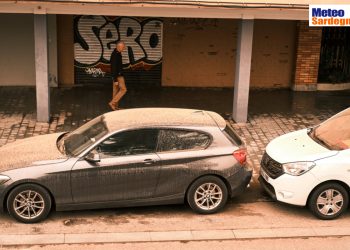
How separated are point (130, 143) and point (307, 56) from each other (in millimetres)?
9197

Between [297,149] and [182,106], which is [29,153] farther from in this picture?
[182,106]

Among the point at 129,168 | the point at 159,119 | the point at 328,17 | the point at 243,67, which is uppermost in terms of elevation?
the point at 328,17

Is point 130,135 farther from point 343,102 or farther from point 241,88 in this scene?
point 343,102

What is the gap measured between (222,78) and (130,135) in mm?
8449

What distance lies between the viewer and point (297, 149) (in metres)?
9.72

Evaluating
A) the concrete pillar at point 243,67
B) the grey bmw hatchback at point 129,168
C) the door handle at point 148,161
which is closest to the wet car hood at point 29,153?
the grey bmw hatchback at point 129,168

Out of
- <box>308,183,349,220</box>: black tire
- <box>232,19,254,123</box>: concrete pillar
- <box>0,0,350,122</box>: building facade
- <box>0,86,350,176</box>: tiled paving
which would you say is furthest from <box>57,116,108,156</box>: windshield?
<box>0,0,350,122</box>: building facade

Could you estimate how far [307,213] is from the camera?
380 inches

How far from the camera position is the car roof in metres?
9.37

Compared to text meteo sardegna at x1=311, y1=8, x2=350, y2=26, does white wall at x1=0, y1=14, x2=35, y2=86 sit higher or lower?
lower

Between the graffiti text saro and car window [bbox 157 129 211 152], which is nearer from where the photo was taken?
car window [bbox 157 129 211 152]

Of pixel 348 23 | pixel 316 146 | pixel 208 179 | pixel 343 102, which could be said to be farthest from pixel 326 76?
pixel 208 179

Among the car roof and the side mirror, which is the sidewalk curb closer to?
the side mirror

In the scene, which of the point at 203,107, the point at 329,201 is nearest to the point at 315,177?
the point at 329,201
